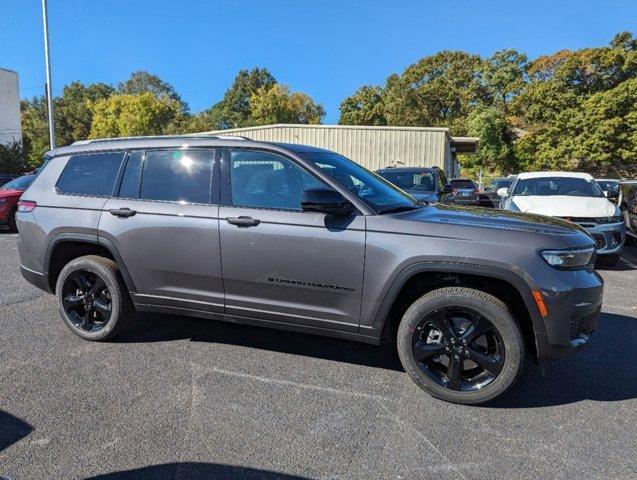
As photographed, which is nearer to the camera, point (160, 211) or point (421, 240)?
point (421, 240)

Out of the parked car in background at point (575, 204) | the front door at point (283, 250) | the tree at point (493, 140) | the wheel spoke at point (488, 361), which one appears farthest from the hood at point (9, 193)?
the tree at point (493, 140)

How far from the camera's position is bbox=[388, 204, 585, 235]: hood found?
Answer: 132 inches

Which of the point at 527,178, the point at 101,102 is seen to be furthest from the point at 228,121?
the point at 527,178

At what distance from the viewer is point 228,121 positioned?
73.3 metres

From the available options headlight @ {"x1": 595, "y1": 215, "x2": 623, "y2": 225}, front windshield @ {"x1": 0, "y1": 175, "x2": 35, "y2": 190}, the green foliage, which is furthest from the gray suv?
the green foliage

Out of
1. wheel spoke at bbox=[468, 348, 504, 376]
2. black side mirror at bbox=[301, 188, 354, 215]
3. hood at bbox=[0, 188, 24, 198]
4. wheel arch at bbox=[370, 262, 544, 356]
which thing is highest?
black side mirror at bbox=[301, 188, 354, 215]

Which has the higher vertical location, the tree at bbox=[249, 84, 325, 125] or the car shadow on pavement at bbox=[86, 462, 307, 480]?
the tree at bbox=[249, 84, 325, 125]

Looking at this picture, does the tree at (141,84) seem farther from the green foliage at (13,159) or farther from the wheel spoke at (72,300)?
the wheel spoke at (72,300)

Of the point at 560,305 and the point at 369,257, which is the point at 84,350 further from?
the point at 560,305

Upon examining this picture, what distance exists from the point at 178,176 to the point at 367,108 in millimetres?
59711

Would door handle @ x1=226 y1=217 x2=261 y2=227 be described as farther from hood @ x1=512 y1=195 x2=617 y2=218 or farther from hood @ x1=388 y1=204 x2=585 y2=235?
hood @ x1=512 y1=195 x2=617 y2=218

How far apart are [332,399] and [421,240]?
4.20 feet

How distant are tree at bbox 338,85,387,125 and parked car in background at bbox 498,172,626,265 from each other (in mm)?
51843

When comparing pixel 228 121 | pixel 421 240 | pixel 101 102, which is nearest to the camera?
pixel 421 240
